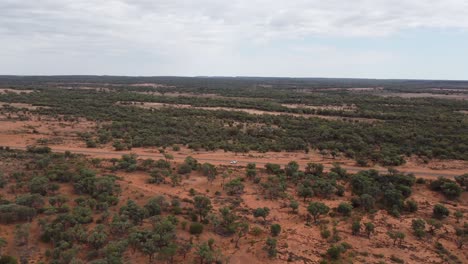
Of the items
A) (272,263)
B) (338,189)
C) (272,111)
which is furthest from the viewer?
(272,111)

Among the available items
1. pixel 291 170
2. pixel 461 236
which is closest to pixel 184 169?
pixel 291 170

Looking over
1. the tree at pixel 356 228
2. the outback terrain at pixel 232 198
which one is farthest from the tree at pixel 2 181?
the tree at pixel 356 228

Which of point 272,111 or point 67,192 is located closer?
point 67,192

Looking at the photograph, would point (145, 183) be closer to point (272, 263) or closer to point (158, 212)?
point (158, 212)

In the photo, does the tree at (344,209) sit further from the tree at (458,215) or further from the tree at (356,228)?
the tree at (458,215)

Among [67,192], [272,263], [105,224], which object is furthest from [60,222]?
[272,263]
